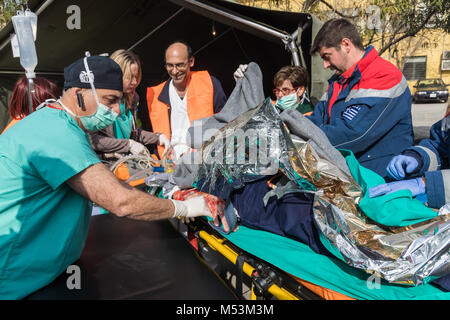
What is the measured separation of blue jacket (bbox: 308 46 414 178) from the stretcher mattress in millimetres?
684

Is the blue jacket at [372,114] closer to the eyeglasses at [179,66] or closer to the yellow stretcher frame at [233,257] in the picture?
the yellow stretcher frame at [233,257]

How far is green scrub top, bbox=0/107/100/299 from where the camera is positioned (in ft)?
4.29

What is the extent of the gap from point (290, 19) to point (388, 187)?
7.19 ft

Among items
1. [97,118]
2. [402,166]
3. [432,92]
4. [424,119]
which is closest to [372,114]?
[402,166]

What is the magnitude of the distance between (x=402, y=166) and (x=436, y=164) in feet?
0.66

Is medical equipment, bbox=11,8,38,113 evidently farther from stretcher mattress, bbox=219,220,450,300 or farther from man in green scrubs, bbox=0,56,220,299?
stretcher mattress, bbox=219,220,450,300

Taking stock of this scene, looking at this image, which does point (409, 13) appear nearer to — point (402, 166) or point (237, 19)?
point (237, 19)

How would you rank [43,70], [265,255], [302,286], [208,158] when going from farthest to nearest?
[43,70] → [208,158] → [265,255] → [302,286]

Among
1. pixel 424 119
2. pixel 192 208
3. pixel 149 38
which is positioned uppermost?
pixel 149 38

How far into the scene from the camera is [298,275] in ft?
4.48

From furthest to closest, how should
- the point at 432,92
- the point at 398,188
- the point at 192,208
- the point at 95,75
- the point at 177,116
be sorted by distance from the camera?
the point at 432,92, the point at 177,116, the point at 192,208, the point at 95,75, the point at 398,188
